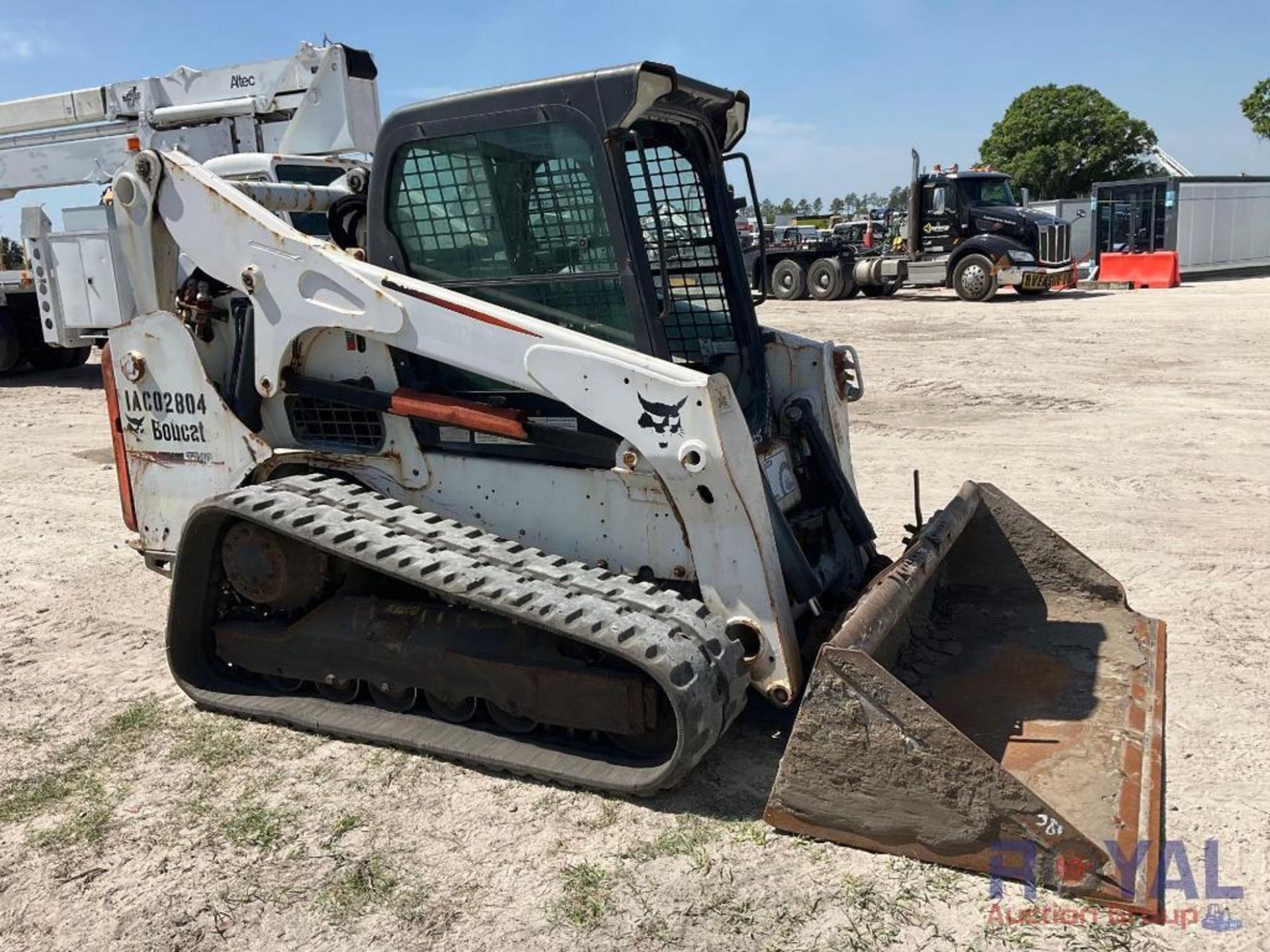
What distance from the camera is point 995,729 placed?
12.2 feet

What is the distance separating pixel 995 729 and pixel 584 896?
5.10ft

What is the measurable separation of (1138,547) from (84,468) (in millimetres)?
7845

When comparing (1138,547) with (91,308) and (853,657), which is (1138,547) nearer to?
(853,657)

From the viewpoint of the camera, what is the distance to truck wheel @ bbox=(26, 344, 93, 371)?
15539mm

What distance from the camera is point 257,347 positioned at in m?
4.37

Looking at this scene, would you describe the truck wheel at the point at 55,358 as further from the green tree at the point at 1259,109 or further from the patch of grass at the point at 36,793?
the green tree at the point at 1259,109

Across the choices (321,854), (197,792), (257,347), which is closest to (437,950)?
(321,854)

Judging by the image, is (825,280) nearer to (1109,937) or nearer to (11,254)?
(11,254)

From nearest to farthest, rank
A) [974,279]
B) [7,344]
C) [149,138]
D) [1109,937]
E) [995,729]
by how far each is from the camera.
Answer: [1109,937] → [995,729] → [149,138] → [7,344] → [974,279]

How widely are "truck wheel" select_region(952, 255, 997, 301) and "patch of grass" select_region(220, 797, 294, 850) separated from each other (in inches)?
815

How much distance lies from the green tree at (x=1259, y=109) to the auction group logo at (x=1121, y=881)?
1881 inches

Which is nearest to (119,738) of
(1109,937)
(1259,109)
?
(1109,937)

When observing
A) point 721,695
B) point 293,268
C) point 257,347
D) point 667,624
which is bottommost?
point 721,695

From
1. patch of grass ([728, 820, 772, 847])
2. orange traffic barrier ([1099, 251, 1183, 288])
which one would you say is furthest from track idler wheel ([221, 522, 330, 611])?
orange traffic barrier ([1099, 251, 1183, 288])
